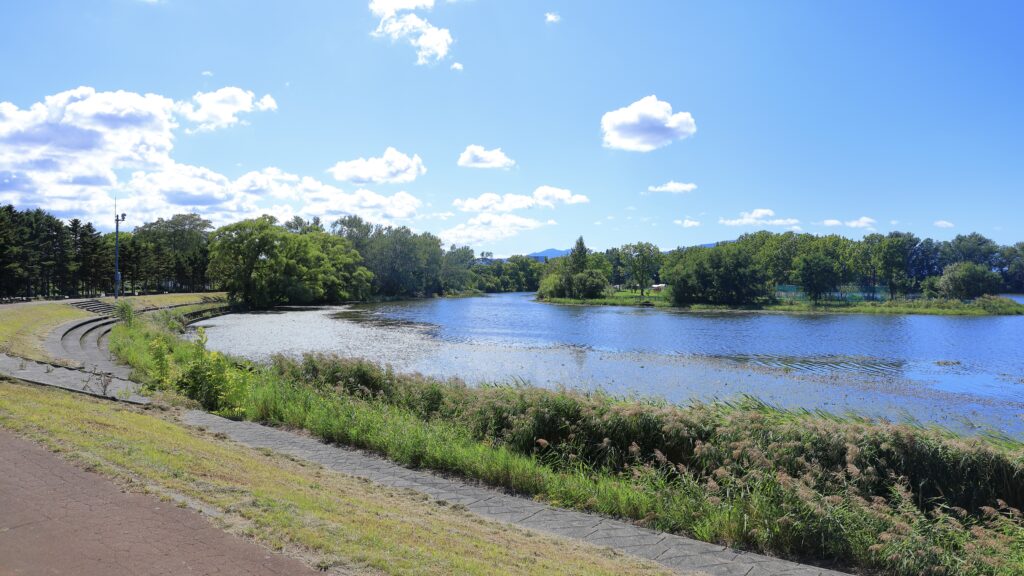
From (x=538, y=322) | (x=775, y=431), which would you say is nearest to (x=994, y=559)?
(x=775, y=431)

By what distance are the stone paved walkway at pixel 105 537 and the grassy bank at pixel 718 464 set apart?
4982 millimetres

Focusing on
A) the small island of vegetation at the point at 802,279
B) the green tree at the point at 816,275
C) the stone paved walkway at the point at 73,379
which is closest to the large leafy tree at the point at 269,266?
the small island of vegetation at the point at 802,279

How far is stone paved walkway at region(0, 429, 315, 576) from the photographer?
13.5 feet

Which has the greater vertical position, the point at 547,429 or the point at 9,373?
the point at 9,373

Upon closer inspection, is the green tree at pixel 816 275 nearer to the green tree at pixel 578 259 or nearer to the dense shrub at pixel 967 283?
the dense shrub at pixel 967 283

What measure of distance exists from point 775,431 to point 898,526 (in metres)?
2.86

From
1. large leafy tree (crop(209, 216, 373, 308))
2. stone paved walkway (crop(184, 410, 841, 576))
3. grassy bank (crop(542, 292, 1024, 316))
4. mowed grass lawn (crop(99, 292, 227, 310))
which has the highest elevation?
large leafy tree (crop(209, 216, 373, 308))

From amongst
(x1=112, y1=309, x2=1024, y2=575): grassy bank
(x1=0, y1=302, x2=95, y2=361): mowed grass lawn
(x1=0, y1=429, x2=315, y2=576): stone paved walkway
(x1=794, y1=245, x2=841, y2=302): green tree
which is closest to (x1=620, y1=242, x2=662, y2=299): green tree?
(x1=794, y1=245, x2=841, y2=302): green tree

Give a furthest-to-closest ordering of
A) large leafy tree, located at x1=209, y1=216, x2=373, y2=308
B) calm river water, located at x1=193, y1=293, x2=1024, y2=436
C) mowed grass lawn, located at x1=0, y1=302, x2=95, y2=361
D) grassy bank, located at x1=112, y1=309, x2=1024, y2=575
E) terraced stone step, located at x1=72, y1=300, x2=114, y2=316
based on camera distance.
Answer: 1. large leafy tree, located at x1=209, y1=216, x2=373, y2=308
2. terraced stone step, located at x1=72, y1=300, x2=114, y2=316
3. calm river water, located at x1=193, y1=293, x2=1024, y2=436
4. mowed grass lawn, located at x1=0, y1=302, x2=95, y2=361
5. grassy bank, located at x1=112, y1=309, x2=1024, y2=575

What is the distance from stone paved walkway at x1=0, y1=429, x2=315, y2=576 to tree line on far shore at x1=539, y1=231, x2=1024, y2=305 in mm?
89928

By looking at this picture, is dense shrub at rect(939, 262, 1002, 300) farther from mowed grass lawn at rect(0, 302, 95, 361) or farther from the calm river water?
mowed grass lawn at rect(0, 302, 95, 361)

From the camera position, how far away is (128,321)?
1345 inches

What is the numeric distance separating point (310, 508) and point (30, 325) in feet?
98.1

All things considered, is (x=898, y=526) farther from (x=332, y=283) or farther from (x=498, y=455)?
(x=332, y=283)
